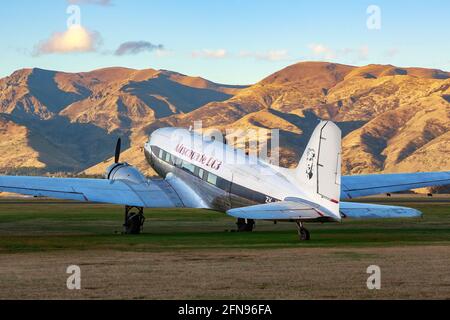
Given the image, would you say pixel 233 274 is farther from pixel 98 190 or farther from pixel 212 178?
pixel 98 190

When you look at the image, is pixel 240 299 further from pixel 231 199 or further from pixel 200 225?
pixel 200 225

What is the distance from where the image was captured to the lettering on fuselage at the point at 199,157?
4225 cm

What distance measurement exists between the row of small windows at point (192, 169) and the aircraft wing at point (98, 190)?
1441 mm

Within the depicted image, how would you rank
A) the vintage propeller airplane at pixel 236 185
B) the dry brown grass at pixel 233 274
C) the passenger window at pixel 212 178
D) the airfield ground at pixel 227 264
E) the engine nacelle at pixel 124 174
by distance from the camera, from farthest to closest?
the engine nacelle at pixel 124 174, the passenger window at pixel 212 178, the vintage propeller airplane at pixel 236 185, the airfield ground at pixel 227 264, the dry brown grass at pixel 233 274

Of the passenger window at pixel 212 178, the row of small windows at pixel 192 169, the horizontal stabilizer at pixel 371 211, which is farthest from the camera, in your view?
the passenger window at pixel 212 178

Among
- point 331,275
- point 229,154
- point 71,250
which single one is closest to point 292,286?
point 331,275

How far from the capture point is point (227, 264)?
87.0 ft

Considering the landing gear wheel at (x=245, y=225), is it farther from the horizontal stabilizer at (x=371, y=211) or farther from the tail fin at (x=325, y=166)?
the horizontal stabilizer at (x=371, y=211)

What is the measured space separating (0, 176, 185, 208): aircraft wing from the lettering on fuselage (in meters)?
1.99

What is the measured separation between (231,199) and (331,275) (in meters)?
16.8

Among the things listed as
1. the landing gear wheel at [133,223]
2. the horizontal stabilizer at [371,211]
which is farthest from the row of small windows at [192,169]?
the horizontal stabilizer at [371,211]

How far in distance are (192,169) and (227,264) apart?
717 inches

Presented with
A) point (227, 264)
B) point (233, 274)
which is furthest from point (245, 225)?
point (233, 274)

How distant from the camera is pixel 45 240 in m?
36.8
